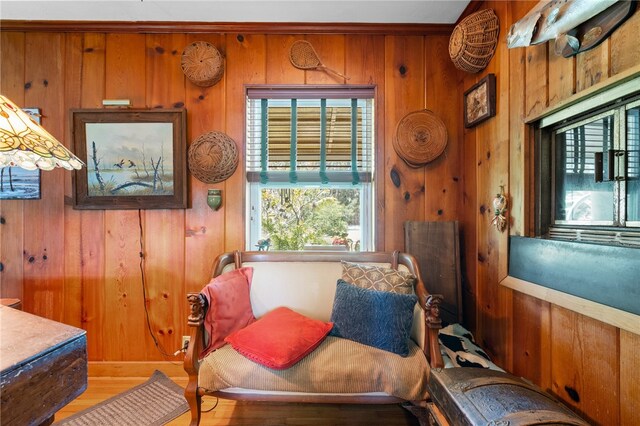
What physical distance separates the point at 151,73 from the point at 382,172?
1849mm

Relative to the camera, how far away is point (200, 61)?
77.3 inches

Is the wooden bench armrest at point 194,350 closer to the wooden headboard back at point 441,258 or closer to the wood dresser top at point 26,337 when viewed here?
the wood dresser top at point 26,337

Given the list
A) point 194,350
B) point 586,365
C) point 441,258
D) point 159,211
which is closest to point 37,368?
point 194,350

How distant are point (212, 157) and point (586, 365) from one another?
2.27m

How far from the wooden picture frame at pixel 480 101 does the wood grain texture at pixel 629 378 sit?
4.12 feet

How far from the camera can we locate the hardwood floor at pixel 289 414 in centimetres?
157

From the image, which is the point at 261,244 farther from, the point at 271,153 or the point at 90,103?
the point at 90,103

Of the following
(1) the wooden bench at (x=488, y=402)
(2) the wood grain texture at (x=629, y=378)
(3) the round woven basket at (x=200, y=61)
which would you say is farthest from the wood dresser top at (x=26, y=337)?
(2) the wood grain texture at (x=629, y=378)

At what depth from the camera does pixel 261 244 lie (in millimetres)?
2104

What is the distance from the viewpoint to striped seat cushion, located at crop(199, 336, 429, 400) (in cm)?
126

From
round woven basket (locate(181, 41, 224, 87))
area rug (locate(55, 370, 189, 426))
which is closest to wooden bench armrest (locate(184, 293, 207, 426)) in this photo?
area rug (locate(55, 370, 189, 426))

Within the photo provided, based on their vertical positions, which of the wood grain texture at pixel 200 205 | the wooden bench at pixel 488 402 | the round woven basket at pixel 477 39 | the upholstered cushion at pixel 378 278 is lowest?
the wooden bench at pixel 488 402

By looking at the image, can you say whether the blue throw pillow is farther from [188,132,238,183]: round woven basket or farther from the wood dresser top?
[188,132,238,183]: round woven basket

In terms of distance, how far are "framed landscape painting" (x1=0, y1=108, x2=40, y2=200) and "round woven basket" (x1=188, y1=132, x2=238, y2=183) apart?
1.14m
